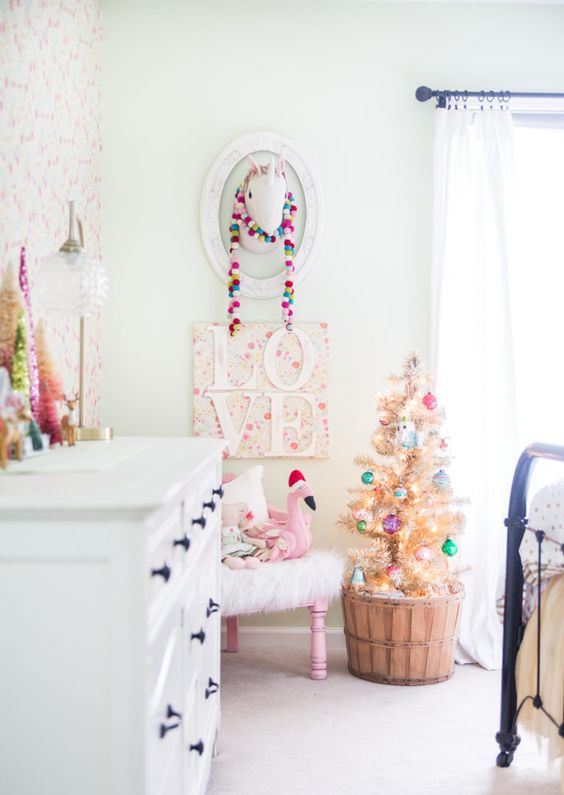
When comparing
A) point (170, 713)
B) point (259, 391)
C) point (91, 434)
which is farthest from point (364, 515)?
point (170, 713)

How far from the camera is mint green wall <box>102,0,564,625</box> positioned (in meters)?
3.43

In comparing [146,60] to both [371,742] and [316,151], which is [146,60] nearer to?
[316,151]

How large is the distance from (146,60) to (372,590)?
8.12 ft

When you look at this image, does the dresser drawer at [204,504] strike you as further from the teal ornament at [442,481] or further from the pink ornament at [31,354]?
the teal ornament at [442,481]

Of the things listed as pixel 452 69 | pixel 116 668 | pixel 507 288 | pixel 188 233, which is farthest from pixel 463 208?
pixel 116 668

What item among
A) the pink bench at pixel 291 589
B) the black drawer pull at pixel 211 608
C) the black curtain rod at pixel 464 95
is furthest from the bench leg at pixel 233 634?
the black curtain rod at pixel 464 95

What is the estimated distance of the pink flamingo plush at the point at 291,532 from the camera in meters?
3.06

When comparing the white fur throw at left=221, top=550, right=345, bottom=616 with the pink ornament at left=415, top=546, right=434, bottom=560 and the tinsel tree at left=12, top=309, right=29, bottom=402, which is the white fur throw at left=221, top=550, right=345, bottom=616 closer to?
the pink ornament at left=415, top=546, right=434, bottom=560

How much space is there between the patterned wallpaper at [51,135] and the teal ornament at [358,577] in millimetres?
1268

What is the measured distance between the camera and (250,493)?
10.4 ft

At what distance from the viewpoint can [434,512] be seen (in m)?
3.06

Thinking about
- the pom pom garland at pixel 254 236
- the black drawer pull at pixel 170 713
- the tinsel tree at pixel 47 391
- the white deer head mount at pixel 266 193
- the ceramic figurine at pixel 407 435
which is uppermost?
the white deer head mount at pixel 266 193

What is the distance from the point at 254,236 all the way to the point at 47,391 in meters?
1.56

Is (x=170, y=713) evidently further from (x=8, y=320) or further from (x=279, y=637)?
(x=279, y=637)
